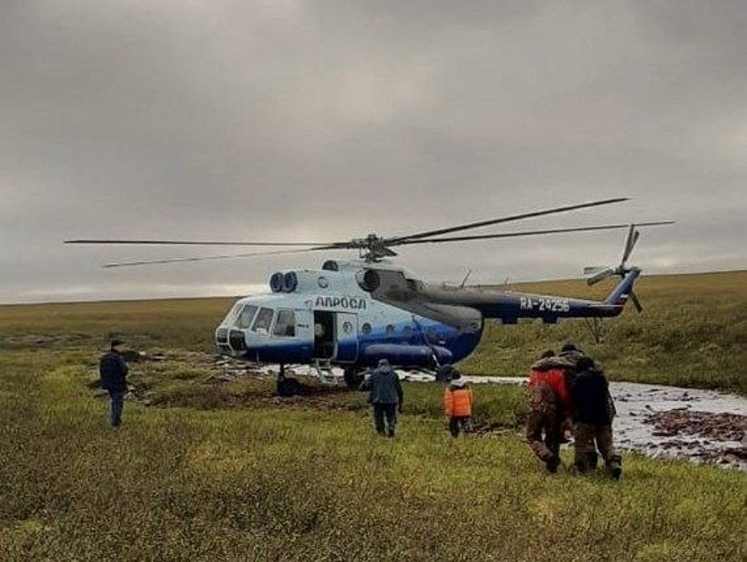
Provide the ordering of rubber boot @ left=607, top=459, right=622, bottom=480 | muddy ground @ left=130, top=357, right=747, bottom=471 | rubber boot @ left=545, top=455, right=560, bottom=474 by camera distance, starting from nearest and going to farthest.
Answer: rubber boot @ left=607, top=459, right=622, bottom=480
rubber boot @ left=545, top=455, right=560, bottom=474
muddy ground @ left=130, top=357, right=747, bottom=471

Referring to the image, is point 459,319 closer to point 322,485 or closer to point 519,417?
point 519,417

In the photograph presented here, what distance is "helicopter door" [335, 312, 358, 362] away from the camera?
24.5 m

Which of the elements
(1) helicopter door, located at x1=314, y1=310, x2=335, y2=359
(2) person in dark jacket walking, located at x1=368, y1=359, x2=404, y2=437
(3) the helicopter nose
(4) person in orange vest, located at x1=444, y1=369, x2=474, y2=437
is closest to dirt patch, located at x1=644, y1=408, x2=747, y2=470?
(4) person in orange vest, located at x1=444, y1=369, x2=474, y2=437

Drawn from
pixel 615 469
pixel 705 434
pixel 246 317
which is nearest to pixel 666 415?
pixel 705 434

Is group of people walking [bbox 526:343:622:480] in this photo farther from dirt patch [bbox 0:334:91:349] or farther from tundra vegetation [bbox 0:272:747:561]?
dirt patch [bbox 0:334:91:349]

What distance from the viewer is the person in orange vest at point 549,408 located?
12211 millimetres

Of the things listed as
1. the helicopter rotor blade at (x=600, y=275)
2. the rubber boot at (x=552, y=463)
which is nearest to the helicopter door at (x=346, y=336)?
the helicopter rotor blade at (x=600, y=275)

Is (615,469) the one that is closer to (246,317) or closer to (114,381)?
(114,381)

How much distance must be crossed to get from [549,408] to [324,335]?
13.0 m

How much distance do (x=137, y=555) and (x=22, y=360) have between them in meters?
41.6

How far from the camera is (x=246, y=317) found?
23.5m

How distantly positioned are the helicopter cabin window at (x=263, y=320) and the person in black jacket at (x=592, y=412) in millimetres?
12715

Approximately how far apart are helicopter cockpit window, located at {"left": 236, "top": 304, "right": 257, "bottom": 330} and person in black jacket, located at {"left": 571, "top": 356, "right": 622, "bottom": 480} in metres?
13.1

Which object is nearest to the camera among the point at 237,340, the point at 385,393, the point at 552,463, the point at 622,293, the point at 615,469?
the point at 615,469
